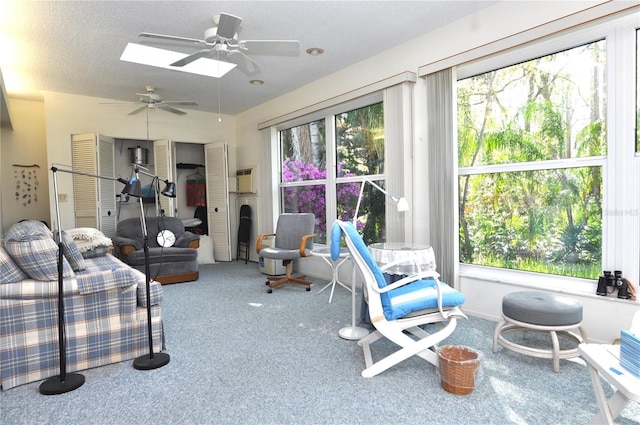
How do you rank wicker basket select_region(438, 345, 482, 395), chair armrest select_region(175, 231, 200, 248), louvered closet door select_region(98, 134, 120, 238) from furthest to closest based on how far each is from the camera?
louvered closet door select_region(98, 134, 120, 238) → chair armrest select_region(175, 231, 200, 248) → wicker basket select_region(438, 345, 482, 395)

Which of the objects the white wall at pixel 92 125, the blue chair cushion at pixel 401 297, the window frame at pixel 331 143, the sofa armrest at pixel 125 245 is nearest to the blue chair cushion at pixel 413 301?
the blue chair cushion at pixel 401 297

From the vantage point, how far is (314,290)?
4473 millimetres

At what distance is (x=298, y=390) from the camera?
2139mm

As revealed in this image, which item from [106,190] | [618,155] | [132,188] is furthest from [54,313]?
[106,190]

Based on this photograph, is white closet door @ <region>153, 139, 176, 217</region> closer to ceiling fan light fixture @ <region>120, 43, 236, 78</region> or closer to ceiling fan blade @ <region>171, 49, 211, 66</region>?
ceiling fan light fixture @ <region>120, 43, 236, 78</region>

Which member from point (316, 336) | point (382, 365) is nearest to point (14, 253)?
point (316, 336)

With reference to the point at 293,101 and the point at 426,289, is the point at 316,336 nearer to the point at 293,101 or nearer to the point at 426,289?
the point at 426,289

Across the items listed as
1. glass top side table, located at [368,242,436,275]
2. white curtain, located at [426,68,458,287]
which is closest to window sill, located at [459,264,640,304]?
white curtain, located at [426,68,458,287]

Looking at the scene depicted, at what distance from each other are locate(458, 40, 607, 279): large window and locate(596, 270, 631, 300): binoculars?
158 millimetres

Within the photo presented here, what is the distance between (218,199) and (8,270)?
4.51m

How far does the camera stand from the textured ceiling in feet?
10.3

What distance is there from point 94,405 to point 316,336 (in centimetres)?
152

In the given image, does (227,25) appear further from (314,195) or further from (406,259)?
(314,195)

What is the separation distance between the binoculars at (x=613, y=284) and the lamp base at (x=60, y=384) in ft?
11.6
